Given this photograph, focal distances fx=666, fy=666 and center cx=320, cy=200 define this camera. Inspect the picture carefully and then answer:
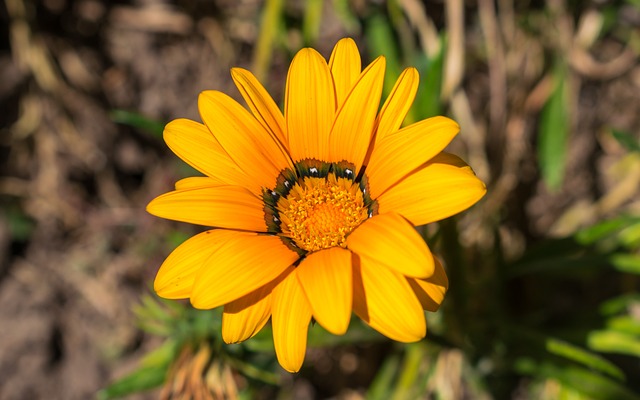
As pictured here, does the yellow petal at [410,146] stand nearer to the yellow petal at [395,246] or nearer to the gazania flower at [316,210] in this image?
the gazania flower at [316,210]

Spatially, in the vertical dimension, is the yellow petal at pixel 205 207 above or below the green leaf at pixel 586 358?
above

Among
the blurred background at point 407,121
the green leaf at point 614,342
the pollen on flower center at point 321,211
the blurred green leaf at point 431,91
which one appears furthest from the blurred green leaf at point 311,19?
the green leaf at point 614,342

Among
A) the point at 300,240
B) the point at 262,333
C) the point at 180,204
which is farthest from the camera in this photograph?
the point at 262,333

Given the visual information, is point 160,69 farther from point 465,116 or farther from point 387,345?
point 387,345

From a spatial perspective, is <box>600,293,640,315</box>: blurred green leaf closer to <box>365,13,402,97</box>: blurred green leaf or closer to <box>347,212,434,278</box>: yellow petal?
<box>365,13,402,97</box>: blurred green leaf

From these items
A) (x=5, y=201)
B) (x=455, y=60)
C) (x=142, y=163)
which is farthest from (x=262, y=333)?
(x=5, y=201)

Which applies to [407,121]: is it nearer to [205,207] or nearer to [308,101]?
[308,101]

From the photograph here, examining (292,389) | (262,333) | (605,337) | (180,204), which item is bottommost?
(292,389)
